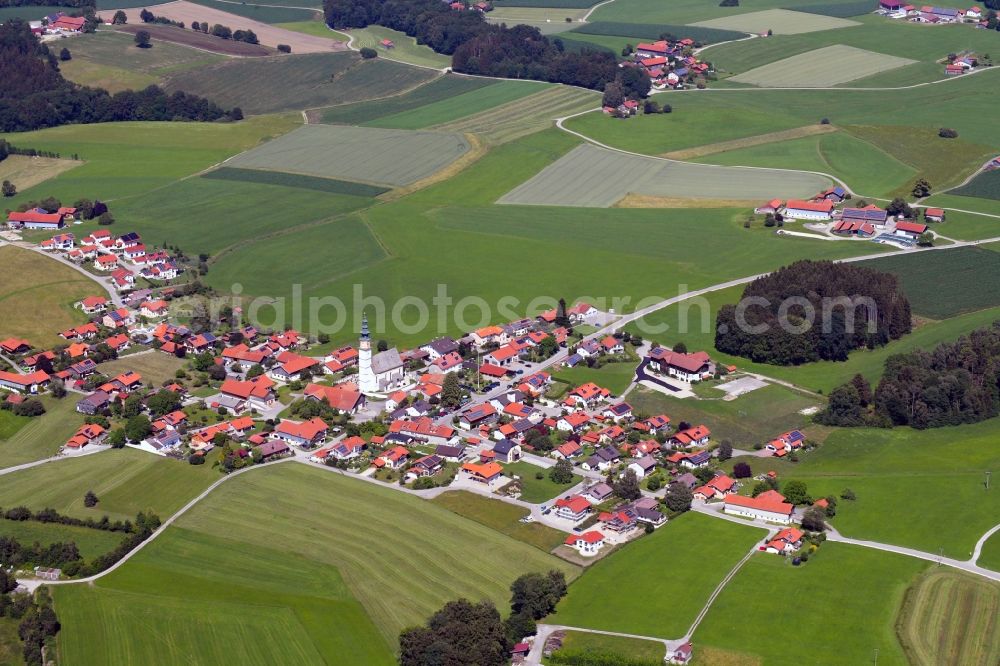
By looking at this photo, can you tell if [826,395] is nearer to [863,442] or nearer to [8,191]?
[863,442]

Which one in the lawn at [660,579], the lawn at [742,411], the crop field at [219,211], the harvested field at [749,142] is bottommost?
the lawn at [660,579]

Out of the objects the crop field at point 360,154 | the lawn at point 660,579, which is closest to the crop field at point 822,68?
the crop field at point 360,154

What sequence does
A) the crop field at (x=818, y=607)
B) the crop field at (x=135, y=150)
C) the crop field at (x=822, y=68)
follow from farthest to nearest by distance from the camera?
1. the crop field at (x=822, y=68)
2. the crop field at (x=135, y=150)
3. the crop field at (x=818, y=607)

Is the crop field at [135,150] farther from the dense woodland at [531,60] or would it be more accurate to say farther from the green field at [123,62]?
the dense woodland at [531,60]

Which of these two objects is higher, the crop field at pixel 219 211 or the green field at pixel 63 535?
the crop field at pixel 219 211

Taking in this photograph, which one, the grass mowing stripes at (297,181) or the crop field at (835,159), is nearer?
the crop field at (835,159)

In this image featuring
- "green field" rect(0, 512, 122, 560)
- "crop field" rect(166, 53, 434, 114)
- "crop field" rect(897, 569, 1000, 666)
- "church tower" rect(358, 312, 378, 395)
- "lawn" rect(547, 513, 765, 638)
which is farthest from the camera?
"crop field" rect(166, 53, 434, 114)

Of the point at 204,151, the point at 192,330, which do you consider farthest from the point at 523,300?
the point at 204,151

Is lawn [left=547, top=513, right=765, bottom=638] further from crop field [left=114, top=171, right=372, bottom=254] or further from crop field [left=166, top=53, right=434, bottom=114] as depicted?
crop field [left=166, top=53, right=434, bottom=114]

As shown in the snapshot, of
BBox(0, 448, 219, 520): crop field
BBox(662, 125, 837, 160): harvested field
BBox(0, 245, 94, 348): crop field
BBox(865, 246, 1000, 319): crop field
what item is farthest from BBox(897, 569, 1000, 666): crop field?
BBox(662, 125, 837, 160): harvested field
